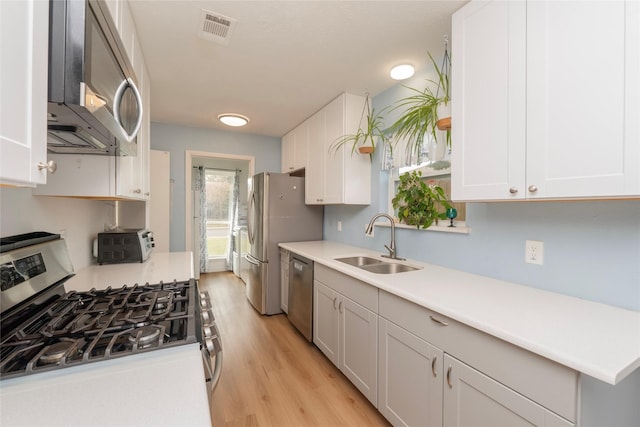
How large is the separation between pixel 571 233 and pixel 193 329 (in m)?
1.66

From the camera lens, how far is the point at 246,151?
4.11m

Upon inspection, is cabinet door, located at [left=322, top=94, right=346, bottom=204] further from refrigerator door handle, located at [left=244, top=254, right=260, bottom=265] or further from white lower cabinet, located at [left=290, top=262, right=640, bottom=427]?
refrigerator door handle, located at [left=244, top=254, right=260, bottom=265]

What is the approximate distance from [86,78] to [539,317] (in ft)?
5.48

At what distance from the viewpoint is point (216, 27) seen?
172 cm

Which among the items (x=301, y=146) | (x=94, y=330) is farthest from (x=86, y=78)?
(x=301, y=146)

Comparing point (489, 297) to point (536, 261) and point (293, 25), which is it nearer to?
point (536, 261)

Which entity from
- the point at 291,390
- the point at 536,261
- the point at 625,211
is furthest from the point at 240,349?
the point at 625,211

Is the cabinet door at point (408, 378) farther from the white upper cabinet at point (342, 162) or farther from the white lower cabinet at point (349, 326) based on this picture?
the white upper cabinet at point (342, 162)

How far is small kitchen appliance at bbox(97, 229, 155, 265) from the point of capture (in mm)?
2016

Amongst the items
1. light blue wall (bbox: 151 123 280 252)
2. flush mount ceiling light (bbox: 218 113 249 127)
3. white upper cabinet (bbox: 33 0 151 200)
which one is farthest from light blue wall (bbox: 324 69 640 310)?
light blue wall (bbox: 151 123 280 252)

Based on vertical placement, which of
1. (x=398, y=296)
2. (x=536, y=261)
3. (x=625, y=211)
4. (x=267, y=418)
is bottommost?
(x=267, y=418)

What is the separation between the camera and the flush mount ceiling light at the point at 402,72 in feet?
7.07

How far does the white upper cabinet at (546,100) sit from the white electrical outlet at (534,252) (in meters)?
0.36

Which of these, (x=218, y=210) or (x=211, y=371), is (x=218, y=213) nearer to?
(x=218, y=210)
